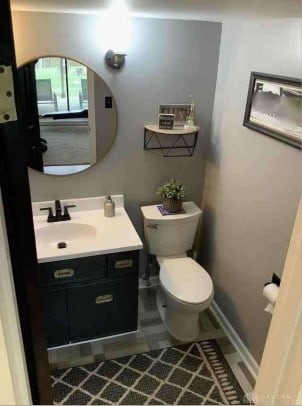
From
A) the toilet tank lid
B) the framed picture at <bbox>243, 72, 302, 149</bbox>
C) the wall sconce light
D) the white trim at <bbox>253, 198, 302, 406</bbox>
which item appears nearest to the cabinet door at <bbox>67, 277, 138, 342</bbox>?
the toilet tank lid

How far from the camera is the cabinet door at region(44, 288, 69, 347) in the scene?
79.4 inches

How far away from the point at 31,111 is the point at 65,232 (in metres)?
0.82

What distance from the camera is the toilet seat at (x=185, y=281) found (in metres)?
2.09

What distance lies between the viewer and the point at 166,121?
2.22 m

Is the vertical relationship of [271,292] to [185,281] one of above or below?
above

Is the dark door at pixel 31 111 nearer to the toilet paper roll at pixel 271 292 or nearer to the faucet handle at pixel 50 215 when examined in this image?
the faucet handle at pixel 50 215

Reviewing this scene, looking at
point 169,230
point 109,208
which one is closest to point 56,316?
point 109,208

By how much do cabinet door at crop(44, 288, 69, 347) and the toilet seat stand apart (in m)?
0.66

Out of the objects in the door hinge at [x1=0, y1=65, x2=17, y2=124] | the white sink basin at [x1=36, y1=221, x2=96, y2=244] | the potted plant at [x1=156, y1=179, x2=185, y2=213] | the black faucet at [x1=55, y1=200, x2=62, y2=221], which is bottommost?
the white sink basin at [x1=36, y1=221, x2=96, y2=244]

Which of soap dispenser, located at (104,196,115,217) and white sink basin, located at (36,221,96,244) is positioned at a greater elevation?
soap dispenser, located at (104,196,115,217)

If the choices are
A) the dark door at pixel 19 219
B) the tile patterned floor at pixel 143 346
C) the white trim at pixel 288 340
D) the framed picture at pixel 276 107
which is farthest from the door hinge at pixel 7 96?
the tile patterned floor at pixel 143 346

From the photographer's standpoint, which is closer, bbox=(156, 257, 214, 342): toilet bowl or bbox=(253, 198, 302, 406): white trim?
bbox=(253, 198, 302, 406): white trim

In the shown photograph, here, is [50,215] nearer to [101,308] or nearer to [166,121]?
[101,308]

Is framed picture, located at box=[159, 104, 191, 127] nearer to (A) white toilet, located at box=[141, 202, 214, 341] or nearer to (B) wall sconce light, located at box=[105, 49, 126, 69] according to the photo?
(B) wall sconce light, located at box=[105, 49, 126, 69]
